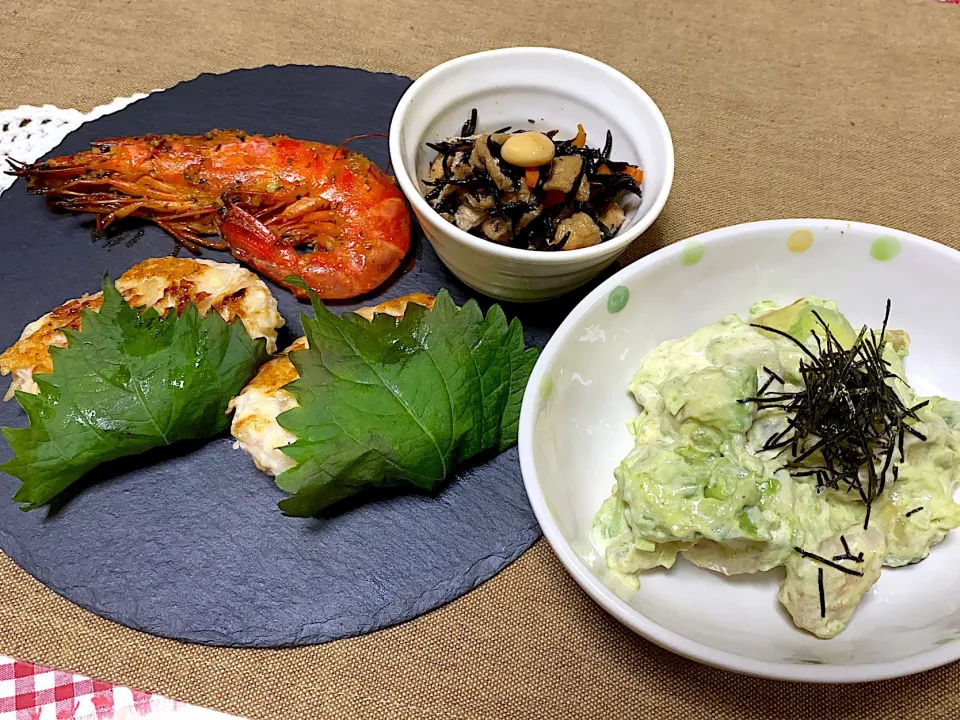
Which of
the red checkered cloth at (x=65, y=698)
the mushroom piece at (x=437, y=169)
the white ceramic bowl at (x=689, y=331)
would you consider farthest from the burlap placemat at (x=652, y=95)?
the mushroom piece at (x=437, y=169)

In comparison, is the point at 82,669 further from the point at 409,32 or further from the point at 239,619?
the point at 409,32

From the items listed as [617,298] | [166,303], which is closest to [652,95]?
[617,298]

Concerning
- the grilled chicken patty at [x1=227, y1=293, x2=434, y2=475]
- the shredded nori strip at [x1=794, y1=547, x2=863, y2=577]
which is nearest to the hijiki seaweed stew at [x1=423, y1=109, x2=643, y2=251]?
the grilled chicken patty at [x1=227, y1=293, x2=434, y2=475]

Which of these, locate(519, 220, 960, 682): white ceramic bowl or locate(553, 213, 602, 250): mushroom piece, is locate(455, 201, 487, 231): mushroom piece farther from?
locate(519, 220, 960, 682): white ceramic bowl

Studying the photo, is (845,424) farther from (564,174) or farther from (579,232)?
(564,174)

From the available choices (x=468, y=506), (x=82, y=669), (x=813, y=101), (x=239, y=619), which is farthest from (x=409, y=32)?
(x=82, y=669)

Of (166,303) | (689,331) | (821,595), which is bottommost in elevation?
(821,595)

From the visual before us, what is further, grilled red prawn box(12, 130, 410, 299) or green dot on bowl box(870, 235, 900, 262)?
grilled red prawn box(12, 130, 410, 299)
